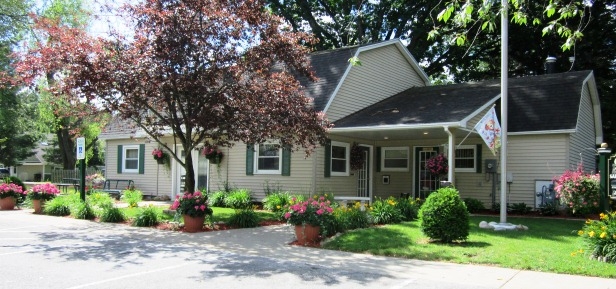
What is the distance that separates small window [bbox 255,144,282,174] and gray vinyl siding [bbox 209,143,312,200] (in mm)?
171

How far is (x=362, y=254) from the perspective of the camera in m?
9.06

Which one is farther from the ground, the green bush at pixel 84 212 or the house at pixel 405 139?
the house at pixel 405 139

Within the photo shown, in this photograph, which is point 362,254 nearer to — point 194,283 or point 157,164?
point 194,283

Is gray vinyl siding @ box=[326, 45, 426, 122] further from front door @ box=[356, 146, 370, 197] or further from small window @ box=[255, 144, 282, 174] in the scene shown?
small window @ box=[255, 144, 282, 174]

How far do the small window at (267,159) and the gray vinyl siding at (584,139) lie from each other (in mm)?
9194

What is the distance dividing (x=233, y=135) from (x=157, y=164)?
31.4 ft

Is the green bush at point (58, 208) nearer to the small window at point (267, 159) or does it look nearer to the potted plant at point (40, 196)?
the potted plant at point (40, 196)

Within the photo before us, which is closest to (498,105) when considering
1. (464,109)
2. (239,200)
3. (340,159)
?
(464,109)

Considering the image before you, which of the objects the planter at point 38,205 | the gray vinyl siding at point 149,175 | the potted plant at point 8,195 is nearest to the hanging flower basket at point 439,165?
the gray vinyl siding at point 149,175

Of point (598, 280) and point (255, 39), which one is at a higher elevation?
point (255, 39)

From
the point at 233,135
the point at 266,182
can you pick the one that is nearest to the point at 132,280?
the point at 233,135

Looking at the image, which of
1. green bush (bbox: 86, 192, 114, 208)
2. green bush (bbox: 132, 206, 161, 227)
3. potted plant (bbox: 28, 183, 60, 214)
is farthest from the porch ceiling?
potted plant (bbox: 28, 183, 60, 214)

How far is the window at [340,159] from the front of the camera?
661 inches

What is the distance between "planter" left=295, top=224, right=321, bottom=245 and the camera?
999 cm
